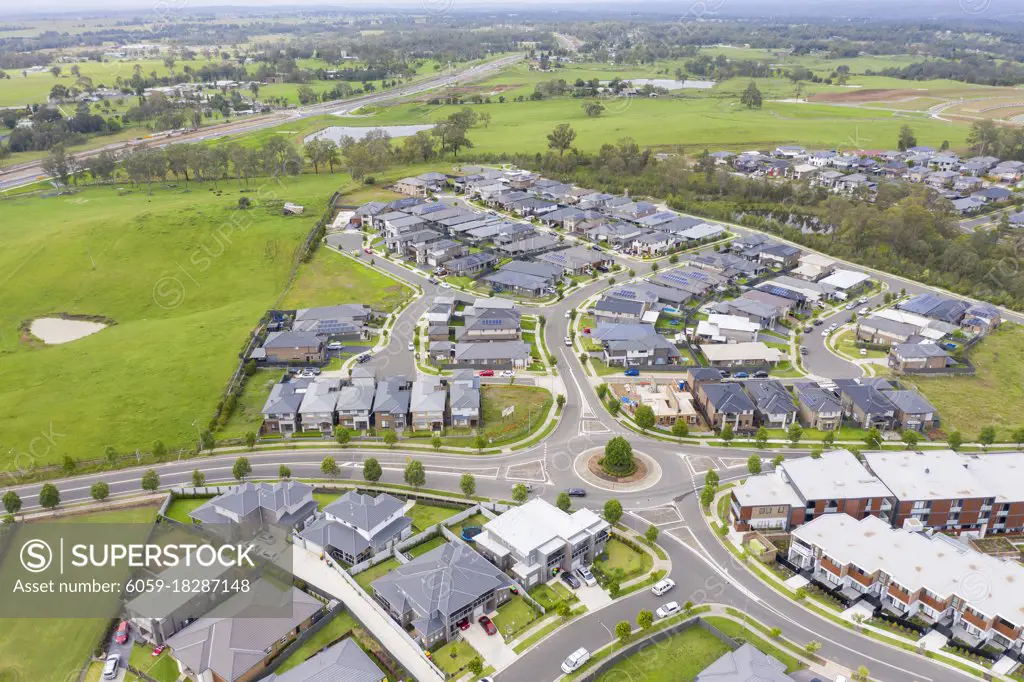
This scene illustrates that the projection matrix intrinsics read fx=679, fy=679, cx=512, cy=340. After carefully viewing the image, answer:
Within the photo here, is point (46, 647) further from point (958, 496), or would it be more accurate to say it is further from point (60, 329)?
point (958, 496)

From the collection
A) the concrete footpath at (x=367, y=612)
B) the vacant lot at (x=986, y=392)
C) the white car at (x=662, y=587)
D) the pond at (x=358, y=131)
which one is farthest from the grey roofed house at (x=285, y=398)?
the pond at (x=358, y=131)

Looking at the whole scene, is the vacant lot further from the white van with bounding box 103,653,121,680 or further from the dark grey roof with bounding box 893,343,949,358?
the white van with bounding box 103,653,121,680

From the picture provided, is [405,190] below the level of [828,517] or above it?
above

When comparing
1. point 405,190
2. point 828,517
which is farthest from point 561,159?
point 828,517

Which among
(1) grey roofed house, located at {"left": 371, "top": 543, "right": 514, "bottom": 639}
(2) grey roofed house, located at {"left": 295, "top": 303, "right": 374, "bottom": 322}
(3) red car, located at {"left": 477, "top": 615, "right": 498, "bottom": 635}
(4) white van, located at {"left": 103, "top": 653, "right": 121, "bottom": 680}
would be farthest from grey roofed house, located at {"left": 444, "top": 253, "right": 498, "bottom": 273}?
(4) white van, located at {"left": 103, "top": 653, "right": 121, "bottom": 680}

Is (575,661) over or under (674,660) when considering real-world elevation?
over

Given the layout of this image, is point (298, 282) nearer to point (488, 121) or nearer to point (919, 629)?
point (919, 629)

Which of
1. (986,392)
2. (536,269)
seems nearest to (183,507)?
(536,269)
